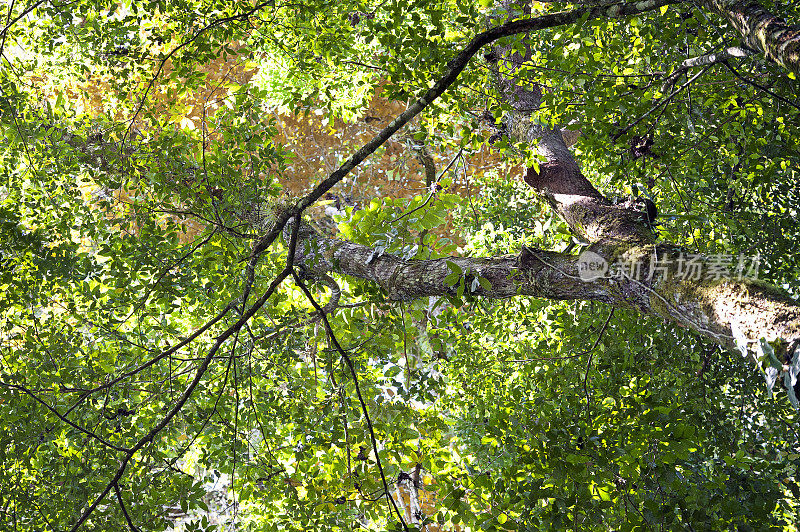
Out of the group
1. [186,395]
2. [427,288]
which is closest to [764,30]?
[427,288]

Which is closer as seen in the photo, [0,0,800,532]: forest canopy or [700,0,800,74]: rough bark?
[700,0,800,74]: rough bark

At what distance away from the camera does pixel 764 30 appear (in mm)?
2178

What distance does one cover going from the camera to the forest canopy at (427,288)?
99.7 inches

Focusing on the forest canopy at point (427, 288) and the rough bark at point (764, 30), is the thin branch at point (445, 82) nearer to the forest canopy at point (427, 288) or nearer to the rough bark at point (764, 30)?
the forest canopy at point (427, 288)

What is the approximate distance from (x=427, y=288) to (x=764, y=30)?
2.04 meters

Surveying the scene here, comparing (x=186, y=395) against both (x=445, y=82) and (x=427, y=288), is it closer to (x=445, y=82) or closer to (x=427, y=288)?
(x=445, y=82)

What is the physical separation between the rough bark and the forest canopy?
1 cm

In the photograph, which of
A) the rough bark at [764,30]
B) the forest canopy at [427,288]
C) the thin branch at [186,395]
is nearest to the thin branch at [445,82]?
the forest canopy at [427,288]

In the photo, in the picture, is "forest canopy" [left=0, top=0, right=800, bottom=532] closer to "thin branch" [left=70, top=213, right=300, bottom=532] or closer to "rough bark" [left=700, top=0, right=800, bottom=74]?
"rough bark" [left=700, top=0, right=800, bottom=74]

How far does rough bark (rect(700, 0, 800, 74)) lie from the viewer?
2034 mm

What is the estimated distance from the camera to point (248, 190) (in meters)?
3.89

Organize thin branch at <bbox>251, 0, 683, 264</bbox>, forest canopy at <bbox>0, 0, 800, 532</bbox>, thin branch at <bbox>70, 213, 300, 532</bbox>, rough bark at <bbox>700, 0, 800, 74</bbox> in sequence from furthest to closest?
1. forest canopy at <bbox>0, 0, 800, 532</bbox>
2. rough bark at <bbox>700, 0, 800, 74</bbox>
3. thin branch at <bbox>251, 0, 683, 264</bbox>
4. thin branch at <bbox>70, 213, 300, 532</bbox>

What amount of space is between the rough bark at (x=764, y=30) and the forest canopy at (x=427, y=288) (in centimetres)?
1

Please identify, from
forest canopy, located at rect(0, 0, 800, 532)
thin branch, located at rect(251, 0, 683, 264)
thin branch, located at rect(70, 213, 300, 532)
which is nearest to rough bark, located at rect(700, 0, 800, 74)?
forest canopy, located at rect(0, 0, 800, 532)
